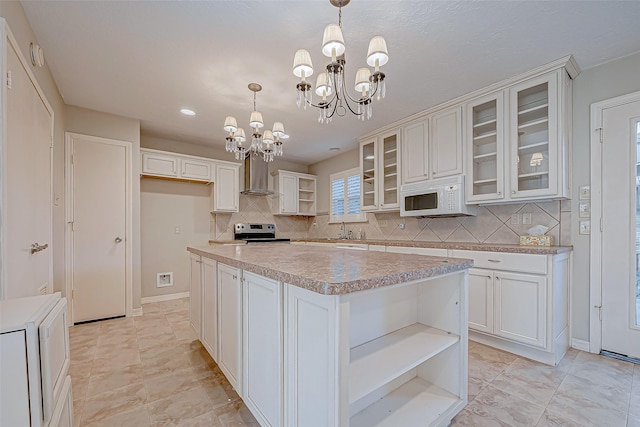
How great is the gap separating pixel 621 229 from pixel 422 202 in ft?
5.34

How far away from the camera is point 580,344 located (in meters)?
2.38

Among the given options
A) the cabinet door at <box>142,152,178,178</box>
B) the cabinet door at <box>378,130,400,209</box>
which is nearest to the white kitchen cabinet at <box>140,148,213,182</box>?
the cabinet door at <box>142,152,178,178</box>

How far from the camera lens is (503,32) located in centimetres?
195

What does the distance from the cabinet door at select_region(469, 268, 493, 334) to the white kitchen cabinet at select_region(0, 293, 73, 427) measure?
9.18 feet

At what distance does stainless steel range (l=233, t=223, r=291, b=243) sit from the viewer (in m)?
4.79

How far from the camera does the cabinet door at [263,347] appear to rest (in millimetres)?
1204

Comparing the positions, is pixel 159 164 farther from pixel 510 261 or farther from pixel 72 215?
pixel 510 261

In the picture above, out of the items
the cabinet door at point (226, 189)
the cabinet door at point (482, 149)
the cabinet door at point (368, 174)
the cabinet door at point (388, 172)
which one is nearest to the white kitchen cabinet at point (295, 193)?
the cabinet door at point (226, 189)

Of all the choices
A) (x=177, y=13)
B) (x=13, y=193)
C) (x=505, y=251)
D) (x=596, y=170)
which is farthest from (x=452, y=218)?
(x=13, y=193)

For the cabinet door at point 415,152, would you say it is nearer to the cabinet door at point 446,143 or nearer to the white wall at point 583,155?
the cabinet door at point 446,143

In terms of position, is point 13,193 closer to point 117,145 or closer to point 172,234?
point 117,145

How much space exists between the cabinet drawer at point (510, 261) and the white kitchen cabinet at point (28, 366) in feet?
8.28

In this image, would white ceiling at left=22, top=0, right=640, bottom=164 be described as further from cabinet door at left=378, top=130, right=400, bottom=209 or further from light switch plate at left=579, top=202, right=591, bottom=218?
light switch plate at left=579, top=202, right=591, bottom=218

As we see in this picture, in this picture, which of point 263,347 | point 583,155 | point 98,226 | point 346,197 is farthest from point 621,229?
point 98,226
